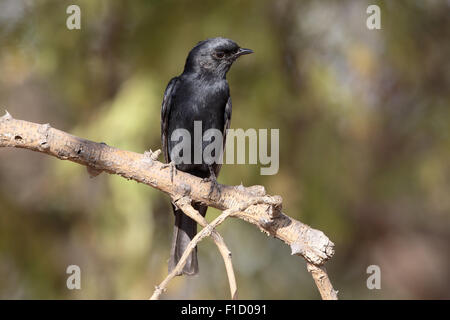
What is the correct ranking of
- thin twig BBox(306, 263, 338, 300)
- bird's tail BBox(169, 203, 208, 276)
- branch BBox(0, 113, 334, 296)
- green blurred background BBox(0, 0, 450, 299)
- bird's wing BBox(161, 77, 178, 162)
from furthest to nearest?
green blurred background BBox(0, 0, 450, 299) → bird's wing BBox(161, 77, 178, 162) → bird's tail BBox(169, 203, 208, 276) → branch BBox(0, 113, 334, 296) → thin twig BBox(306, 263, 338, 300)

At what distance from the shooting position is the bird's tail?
3.96 meters

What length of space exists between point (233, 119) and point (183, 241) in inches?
60.7

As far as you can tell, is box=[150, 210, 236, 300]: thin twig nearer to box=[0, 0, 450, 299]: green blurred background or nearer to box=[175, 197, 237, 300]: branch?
box=[175, 197, 237, 300]: branch

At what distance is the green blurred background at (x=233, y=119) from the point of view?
5.39 metres

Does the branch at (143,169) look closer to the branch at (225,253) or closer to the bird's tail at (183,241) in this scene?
the branch at (225,253)

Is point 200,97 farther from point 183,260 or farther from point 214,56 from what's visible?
point 183,260

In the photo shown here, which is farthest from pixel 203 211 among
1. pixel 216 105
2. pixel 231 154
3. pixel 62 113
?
pixel 62 113

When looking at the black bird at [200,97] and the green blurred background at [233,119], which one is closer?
the black bird at [200,97]

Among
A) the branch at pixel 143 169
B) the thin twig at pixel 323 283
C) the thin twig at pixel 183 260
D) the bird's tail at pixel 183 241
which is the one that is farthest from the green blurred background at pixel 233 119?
the thin twig at pixel 183 260

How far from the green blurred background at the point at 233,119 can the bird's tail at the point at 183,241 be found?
89 centimetres

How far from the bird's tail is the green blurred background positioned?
2.93ft

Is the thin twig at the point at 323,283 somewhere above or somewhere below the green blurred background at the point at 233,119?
below

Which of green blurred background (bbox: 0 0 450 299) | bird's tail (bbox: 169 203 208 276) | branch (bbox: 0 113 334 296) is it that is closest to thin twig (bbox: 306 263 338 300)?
branch (bbox: 0 113 334 296)

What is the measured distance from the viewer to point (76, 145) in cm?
286
